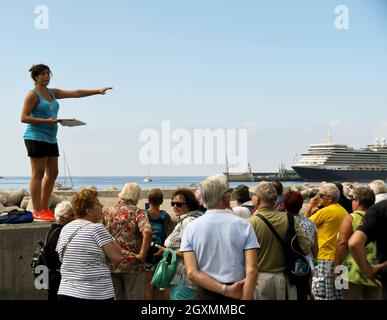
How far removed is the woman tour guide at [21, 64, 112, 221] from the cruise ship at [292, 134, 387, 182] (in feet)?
351

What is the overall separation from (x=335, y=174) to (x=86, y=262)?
110m

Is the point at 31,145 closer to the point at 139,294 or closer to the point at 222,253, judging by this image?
the point at 139,294

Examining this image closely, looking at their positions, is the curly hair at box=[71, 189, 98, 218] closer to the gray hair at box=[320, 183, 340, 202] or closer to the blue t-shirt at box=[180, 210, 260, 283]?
the blue t-shirt at box=[180, 210, 260, 283]

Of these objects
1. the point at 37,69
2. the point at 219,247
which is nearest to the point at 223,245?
the point at 219,247

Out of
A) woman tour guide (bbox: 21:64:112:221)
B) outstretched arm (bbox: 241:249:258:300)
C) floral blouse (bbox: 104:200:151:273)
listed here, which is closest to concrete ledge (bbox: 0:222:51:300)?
woman tour guide (bbox: 21:64:112:221)

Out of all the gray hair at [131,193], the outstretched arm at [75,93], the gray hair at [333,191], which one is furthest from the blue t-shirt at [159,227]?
the outstretched arm at [75,93]

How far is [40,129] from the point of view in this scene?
21.2ft

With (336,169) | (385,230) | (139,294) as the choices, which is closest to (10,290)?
(139,294)

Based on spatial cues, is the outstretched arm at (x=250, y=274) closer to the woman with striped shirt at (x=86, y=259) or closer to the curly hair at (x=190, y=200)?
the woman with striped shirt at (x=86, y=259)

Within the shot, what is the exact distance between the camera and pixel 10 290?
6.27 meters

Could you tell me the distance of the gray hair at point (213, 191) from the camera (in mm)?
3738

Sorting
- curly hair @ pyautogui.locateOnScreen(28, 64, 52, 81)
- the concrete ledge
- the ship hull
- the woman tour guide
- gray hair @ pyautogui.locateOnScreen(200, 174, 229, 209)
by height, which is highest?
curly hair @ pyautogui.locateOnScreen(28, 64, 52, 81)

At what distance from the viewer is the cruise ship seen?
111438 mm

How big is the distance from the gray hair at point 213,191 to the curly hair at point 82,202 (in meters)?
0.95
